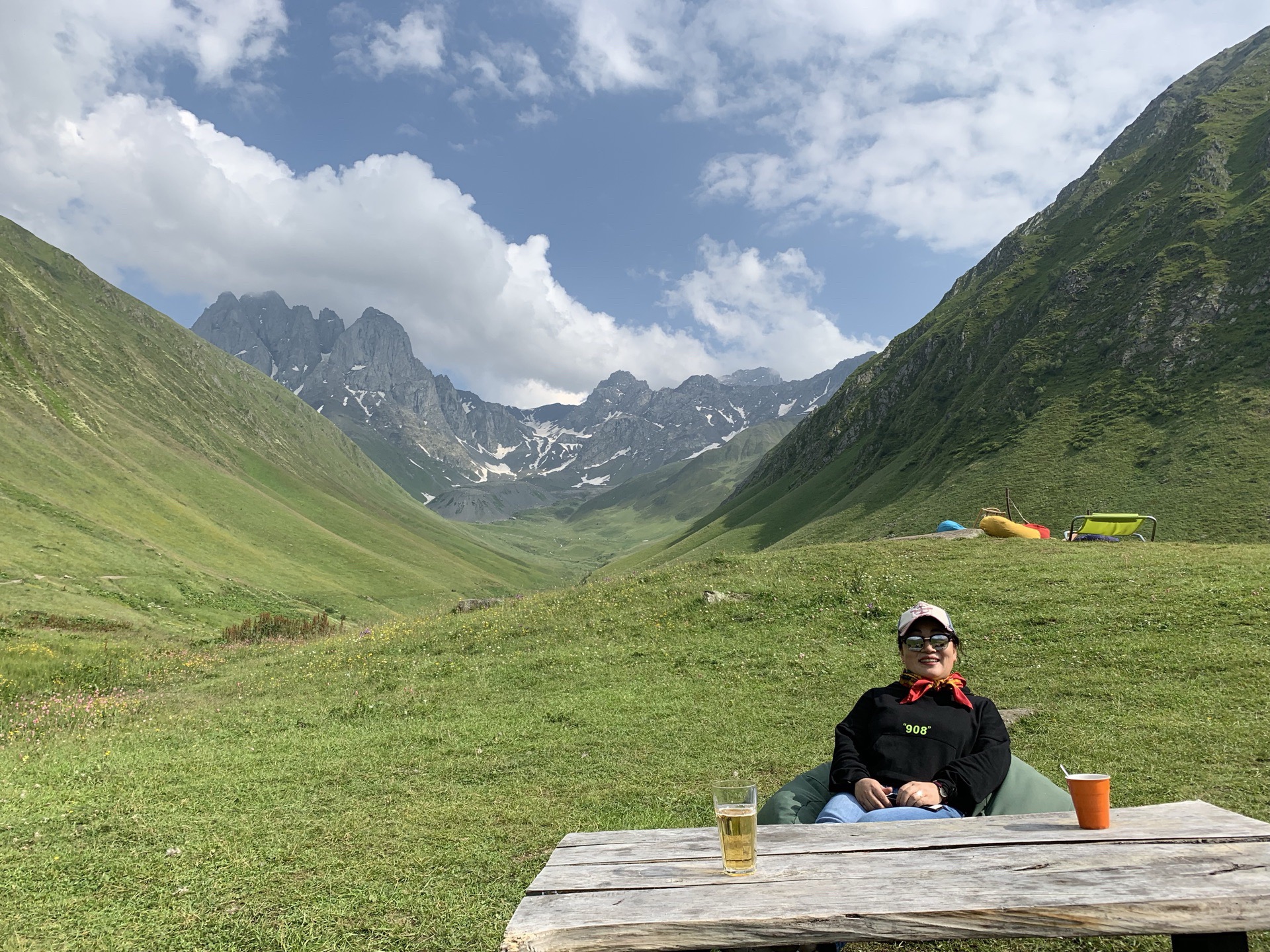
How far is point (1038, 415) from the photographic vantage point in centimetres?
9350

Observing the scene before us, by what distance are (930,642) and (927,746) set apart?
1.15m

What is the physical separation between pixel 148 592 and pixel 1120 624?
61909 millimetres

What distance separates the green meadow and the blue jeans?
222 centimetres

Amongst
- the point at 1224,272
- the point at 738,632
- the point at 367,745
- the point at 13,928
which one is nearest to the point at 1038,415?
the point at 1224,272

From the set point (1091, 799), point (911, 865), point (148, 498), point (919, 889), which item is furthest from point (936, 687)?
point (148, 498)

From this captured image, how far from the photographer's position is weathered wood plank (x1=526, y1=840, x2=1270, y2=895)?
398 centimetres

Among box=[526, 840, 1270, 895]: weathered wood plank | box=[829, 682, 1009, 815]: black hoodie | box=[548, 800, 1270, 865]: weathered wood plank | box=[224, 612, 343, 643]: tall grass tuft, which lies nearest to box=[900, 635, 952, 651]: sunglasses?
box=[829, 682, 1009, 815]: black hoodie

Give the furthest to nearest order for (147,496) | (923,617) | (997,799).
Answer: (147,496) < (923,617) < (997,799)

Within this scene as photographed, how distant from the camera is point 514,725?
16.2 m

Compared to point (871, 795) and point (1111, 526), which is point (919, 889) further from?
point (1111, 526)

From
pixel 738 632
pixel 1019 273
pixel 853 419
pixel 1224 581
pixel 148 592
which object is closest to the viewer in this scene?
pixel 1224 581

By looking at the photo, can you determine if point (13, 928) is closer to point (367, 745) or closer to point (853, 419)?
point (367, 745)

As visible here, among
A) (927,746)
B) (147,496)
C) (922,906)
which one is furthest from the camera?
(147,496)

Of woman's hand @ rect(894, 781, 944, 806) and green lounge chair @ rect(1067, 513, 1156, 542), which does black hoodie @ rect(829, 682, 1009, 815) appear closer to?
woman's hand @ rect(894, 781, 944, 806)
